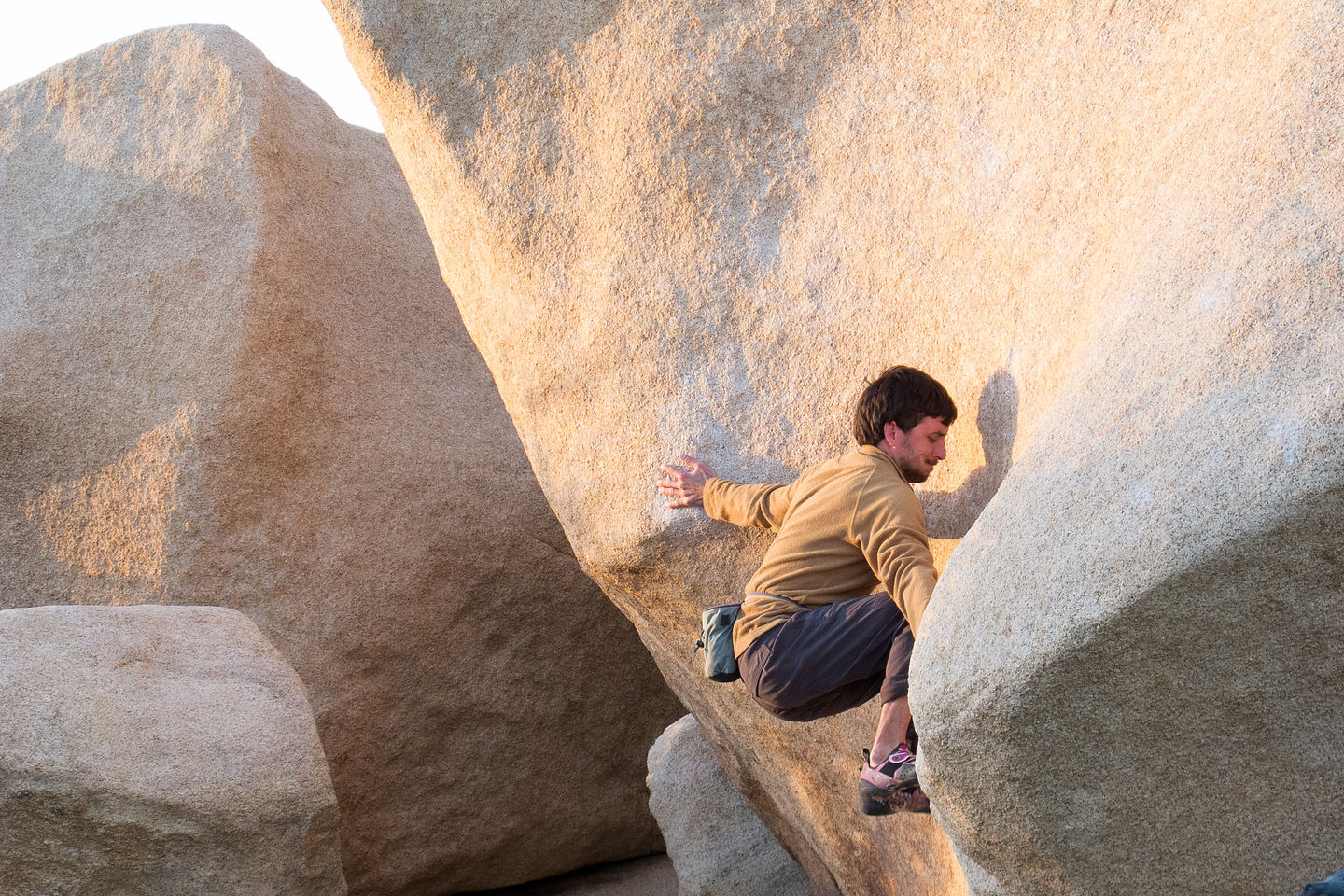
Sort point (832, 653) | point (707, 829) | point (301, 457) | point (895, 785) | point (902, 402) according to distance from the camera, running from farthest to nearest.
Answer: point (301, 457), point (707, 829), point (902, 402), point (832, 653), point (895, 785)

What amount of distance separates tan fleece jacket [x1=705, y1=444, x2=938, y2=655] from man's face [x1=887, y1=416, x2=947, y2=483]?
5 cm

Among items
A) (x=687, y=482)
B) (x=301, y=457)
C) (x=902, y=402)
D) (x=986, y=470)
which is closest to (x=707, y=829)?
(x=687, y=482)

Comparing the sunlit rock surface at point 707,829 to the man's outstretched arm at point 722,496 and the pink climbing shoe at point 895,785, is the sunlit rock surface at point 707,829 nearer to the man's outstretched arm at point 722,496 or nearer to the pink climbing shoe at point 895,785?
the man's outstretched arm at point 722,496

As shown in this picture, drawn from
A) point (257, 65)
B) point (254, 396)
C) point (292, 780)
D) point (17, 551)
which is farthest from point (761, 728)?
point (257, 65)

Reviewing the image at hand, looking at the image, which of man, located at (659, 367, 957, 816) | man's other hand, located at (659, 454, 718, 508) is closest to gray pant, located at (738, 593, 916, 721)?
man, located at (659, 367, 957, 816)

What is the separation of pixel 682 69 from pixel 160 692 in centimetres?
233

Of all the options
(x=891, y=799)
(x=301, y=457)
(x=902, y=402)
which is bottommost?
(x=891, y=799)

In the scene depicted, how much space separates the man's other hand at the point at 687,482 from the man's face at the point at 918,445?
25.1 inches

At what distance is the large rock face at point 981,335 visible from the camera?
6.40ft

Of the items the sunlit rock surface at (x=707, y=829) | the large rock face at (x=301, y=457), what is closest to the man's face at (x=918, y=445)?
the sunlit rock surface at (x=707, y=829)

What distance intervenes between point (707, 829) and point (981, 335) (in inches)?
110

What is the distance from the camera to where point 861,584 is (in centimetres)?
300

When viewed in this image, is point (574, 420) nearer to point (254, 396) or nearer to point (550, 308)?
point (550, 308)

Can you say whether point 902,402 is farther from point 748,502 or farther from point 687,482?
point 687,482
